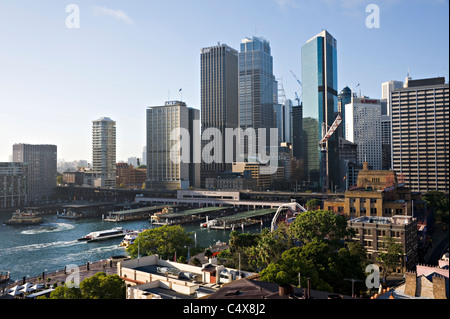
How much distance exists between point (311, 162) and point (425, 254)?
77007 millimetres

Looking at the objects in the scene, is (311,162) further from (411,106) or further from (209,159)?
(411,106)

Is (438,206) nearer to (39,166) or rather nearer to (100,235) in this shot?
(100,235)

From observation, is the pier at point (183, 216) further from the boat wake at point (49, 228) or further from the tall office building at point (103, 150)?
the tall office building at point (103, 150)

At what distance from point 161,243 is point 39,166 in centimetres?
7768

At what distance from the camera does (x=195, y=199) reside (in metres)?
83.3

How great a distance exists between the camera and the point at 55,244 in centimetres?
4297

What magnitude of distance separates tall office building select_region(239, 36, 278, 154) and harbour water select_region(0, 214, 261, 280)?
251ft

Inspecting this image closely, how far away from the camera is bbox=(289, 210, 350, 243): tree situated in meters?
32.1

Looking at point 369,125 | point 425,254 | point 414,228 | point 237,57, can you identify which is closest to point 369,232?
point 414,228

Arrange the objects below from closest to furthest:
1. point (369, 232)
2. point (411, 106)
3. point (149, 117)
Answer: point (369, 232)
point (411, 106)
point (149, 117)

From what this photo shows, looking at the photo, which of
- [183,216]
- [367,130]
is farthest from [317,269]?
[367,130]

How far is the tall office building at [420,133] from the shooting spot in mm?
70500

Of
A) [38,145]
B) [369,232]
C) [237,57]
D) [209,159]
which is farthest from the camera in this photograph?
[237,57]
